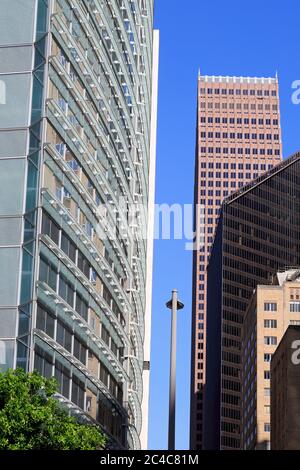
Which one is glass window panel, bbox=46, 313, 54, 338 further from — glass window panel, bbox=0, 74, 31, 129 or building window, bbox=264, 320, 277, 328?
building window, bbox=264, 320, 277, 328

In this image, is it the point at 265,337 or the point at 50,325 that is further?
the point at 265,337

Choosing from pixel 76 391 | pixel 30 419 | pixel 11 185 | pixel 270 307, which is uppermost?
pixel 270 307

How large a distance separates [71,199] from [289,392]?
93.3 m

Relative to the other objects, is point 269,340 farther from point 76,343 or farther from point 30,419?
point 30,419

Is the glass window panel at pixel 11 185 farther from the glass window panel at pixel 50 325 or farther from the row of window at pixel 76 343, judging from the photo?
the glass window panel at pixel 50 325

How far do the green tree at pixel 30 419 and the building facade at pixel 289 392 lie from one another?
105593 mm

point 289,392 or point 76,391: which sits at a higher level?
point 289,392

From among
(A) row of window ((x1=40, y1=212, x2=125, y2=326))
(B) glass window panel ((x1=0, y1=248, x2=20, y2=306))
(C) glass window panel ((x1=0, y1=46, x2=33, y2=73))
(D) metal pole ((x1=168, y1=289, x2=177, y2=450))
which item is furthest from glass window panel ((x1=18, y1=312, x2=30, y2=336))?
(D) metal pole ((x1=168, y1=289, x2=177, y2=450))

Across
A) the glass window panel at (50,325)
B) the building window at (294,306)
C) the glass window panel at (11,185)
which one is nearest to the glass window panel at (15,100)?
the glass window panel at (11,185)

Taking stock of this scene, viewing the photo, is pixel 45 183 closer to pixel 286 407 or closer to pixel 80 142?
pixel 80 142

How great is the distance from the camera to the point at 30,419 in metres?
38.0

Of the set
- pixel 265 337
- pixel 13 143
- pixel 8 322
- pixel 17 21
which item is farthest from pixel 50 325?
pixel 265 337

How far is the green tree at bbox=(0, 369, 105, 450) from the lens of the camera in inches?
1483
